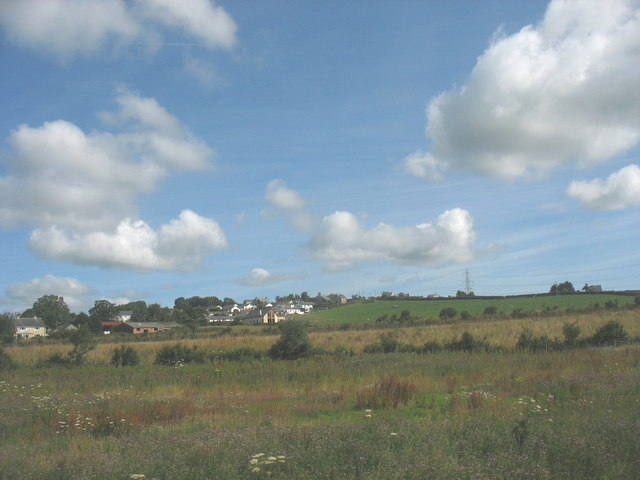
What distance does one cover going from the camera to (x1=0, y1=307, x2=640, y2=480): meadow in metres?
6.70

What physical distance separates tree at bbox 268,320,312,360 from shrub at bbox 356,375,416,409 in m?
17.4

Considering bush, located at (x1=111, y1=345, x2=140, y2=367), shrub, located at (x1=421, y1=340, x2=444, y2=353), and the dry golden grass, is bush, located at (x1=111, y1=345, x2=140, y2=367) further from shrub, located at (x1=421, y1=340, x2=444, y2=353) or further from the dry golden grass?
shrub, located at (x1=421, y1=340, x2=444, y2=353)

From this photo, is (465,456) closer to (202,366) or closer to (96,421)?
(96,421)

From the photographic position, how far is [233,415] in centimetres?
1173

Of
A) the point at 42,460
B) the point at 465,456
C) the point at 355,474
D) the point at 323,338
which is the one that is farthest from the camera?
the point at 323,338

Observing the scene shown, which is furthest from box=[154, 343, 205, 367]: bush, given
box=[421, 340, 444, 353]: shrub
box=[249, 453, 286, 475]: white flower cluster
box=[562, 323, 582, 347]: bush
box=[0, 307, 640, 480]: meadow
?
box=[249, 453, 286, 475]: white flower cluster

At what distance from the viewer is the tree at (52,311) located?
15344 centimetres

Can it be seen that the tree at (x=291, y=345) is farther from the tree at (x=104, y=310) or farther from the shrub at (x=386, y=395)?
the tree at (x=104, y=310)

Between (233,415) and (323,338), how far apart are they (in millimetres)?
29448

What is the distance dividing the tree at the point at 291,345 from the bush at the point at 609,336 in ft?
52.2

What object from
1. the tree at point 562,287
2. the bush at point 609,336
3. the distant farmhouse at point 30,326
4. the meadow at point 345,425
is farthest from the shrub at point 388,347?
the distant farmhouse at point 30,326

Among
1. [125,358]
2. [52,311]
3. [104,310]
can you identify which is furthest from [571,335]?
[52,311]

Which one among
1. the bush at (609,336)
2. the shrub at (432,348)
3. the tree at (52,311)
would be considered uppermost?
the tree at (52,311)

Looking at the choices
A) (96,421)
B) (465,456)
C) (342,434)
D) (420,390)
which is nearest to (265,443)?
(342,434)
